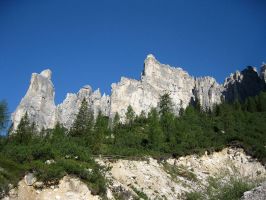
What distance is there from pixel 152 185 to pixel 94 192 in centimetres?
896

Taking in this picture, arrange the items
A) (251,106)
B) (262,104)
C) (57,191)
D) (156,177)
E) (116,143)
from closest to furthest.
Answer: (57,191), (156,177), (116,143), (251,106), (262,104)

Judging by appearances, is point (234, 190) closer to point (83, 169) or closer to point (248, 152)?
point (83, 169)

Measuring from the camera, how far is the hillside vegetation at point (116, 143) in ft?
121

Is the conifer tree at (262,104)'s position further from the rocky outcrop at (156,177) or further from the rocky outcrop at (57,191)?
the rocky outcrop at (57,191)

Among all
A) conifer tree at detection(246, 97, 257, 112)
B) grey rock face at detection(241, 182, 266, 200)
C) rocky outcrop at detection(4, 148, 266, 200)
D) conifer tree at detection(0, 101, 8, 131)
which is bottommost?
grey rock face at detection(241, 182, 266, 200)

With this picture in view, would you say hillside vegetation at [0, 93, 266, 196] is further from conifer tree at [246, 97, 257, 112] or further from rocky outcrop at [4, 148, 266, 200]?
rocky outcrop at [4, 148, 266, 200]

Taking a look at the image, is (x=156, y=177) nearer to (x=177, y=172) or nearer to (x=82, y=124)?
(x=177, y=172)

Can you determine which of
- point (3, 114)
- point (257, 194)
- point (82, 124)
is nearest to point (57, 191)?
point (257, 194)

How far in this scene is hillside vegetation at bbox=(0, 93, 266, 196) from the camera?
36972 millimetres

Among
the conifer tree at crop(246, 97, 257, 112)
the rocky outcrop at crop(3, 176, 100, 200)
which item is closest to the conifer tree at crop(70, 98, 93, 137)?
the rocky outcrop at crop(3, 176, 100, 200)

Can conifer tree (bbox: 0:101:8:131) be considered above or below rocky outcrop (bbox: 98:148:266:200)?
above

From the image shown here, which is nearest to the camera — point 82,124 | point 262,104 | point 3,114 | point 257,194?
point 257,194

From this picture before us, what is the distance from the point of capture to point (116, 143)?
59.8m

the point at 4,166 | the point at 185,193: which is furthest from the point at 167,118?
the point at 4,166
